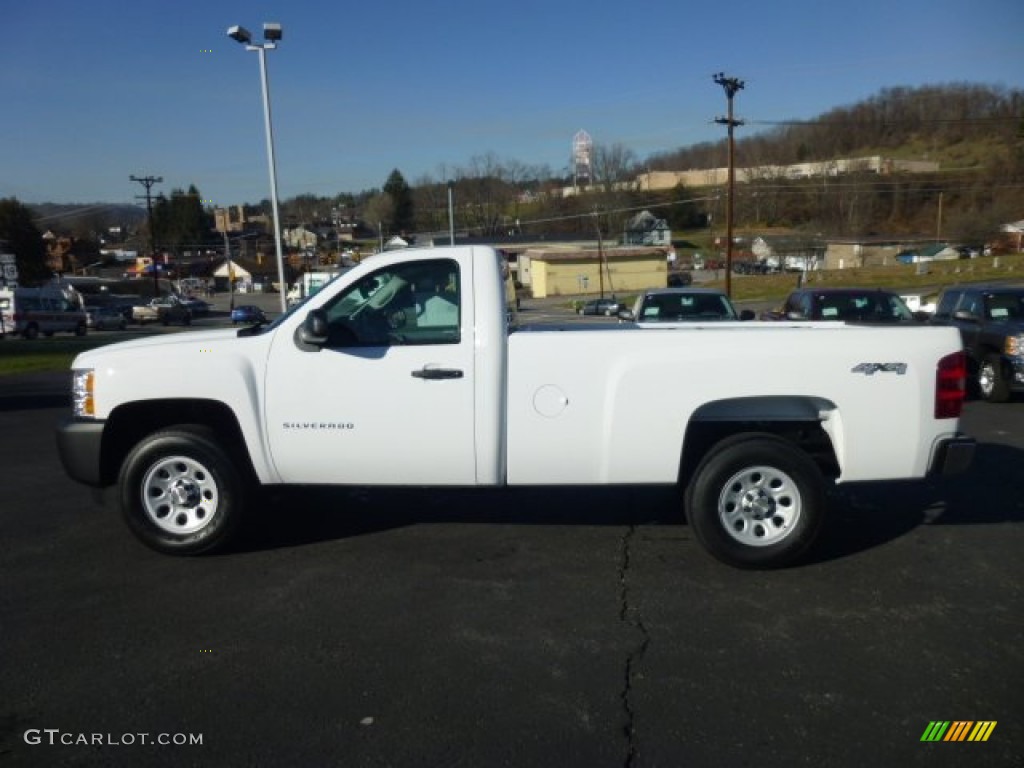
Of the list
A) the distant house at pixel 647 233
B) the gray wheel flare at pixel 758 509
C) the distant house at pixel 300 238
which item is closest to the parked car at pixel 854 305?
the gray wheel flare at pixel 758 509

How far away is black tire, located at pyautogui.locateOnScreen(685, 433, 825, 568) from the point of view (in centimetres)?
485

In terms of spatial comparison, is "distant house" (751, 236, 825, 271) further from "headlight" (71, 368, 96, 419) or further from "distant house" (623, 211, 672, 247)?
"headlight" (71, 368, 96, 419)

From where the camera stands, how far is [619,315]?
13062 millimetres

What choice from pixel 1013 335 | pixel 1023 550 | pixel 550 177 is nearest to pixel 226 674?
pixel 1023 550

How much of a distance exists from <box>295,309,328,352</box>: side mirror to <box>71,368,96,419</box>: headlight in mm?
1381

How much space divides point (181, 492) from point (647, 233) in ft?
352

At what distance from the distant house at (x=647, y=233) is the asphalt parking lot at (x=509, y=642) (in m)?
100

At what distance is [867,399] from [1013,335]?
25.5 feet

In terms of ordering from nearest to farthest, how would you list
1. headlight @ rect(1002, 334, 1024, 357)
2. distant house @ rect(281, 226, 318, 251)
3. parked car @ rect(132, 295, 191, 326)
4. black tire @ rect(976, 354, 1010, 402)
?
headlight @ rect(1002, 334, 1024, 357)
black tire @ rect(976, 354, 1010, 402)
parked car @ rect(132, 295, 191, 326)
distant house @ rect(281, 226, 318, 251)

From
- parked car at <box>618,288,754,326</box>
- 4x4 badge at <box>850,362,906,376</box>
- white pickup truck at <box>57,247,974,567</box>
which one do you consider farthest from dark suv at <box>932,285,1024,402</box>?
4x4 badge at <box>850,362,906,376</box>

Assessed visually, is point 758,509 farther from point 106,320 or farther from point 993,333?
point 106,320

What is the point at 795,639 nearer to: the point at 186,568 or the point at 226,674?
the point at 226,674

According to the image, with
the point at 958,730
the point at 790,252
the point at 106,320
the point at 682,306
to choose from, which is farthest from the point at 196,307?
the point at 790,252

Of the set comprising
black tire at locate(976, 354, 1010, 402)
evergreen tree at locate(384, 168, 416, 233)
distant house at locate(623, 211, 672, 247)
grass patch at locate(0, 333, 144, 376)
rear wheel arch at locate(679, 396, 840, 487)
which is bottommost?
grass patch at locate(0, 333, 144, 376)
